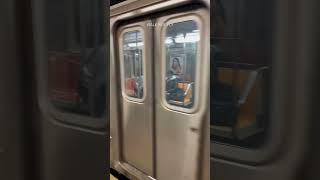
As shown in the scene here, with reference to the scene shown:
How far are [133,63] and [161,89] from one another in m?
0.60

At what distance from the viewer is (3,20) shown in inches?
15.9

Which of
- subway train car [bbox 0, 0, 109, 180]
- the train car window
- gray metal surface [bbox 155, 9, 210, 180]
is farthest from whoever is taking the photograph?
the train car window

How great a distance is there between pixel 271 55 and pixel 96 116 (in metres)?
0.59

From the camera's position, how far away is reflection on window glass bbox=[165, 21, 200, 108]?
2.31 metres

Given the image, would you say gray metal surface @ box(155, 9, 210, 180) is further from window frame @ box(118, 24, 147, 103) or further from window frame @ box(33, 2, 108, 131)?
window frame @ box(33, 2, 108, 131)

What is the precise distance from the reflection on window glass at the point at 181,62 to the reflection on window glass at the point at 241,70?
4.07 ft

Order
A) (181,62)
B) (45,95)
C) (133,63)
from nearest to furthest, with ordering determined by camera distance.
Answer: (45,95) → (181,62) → (133,63)

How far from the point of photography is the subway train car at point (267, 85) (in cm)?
84

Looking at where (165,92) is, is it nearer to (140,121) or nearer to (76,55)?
(140,121)

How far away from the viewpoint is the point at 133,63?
3170mm

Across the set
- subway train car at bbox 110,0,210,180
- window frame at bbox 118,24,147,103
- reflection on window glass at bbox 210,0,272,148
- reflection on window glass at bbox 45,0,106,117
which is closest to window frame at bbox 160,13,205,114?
subway train car at bbox 110,0,210,180

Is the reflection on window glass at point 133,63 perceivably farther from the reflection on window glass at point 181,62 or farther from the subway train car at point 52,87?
the subway train car at point 52,87

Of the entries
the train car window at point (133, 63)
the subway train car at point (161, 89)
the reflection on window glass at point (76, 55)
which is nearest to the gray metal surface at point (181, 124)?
the subway train car at point (161, 89)

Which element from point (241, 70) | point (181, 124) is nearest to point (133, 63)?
point (181, 124)
